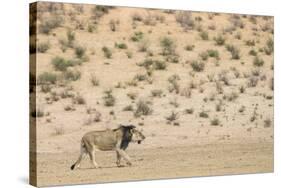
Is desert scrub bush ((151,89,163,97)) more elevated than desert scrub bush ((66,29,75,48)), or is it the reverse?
desert scrub bush ((66,29,75,48))

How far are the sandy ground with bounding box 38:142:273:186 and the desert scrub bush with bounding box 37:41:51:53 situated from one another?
71.2 inches

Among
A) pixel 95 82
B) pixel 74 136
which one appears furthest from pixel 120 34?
pixel 74 136

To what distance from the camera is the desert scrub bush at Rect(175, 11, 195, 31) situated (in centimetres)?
1619

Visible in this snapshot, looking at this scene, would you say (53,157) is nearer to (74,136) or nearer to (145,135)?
(74,136)

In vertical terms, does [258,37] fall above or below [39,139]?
above

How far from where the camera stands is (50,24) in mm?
14820

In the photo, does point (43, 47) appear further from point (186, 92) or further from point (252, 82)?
point (252, 82)

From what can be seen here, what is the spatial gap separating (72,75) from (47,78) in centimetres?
50

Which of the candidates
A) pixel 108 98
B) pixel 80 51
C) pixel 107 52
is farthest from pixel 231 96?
pixel 80 51

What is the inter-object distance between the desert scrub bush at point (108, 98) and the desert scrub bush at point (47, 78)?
99cm

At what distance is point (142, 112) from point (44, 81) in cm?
203

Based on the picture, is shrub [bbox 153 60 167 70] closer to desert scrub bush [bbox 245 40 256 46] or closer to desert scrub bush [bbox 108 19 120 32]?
desert scrub bush [bbox 108 19 120 32]

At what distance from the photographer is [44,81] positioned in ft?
48.2

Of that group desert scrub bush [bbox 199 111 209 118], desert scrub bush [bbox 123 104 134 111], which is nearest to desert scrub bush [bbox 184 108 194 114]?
desert scrub bush [bbox 199 111 209 118]
